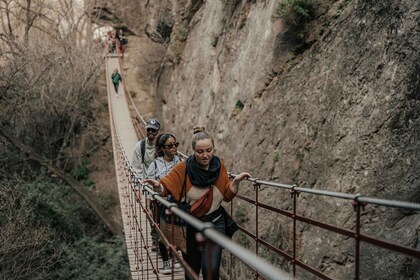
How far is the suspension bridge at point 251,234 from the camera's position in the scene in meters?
2.55

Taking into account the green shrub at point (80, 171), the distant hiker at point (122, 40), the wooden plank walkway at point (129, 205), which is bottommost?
the green shrub at point (80, 171)

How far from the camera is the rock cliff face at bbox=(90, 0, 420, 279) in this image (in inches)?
228

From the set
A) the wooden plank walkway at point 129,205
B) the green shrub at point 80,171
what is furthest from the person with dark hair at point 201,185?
the green shrub at point 80,171

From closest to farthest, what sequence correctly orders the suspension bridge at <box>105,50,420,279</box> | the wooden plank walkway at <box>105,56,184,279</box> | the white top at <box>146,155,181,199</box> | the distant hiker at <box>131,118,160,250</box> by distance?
the suspension bridge at <box>105,50,420,279</box> → the white top at <box>146,155,181,199</box> → the wooden plank walkway at <box>105,56,184,279</box> → the distant hiker at <box>131,118,160,250</box>

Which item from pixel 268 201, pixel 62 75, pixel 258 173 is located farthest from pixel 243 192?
pixel 62 75

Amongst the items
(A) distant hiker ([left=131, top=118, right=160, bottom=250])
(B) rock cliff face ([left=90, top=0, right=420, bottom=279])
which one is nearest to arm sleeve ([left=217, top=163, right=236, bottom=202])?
(A) distant hiker ([left=131, top=118, right=160, bottom=250])

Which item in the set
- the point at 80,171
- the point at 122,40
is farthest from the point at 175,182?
the point at 122,40

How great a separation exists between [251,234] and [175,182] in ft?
4.43

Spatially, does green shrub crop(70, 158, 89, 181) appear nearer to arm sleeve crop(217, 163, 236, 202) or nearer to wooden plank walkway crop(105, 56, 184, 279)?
wooden plank walkway crop(105, 56, 184, 279)

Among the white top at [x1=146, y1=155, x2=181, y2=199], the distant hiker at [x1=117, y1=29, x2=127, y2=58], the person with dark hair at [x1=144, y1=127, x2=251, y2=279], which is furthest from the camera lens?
the distant hiker at [x1=117, y1=29, x2=127, y2=58]

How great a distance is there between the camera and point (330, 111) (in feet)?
23.8

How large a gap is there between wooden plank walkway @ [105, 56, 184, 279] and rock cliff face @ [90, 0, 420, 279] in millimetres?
1991

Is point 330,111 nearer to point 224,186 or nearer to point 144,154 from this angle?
point 144,154

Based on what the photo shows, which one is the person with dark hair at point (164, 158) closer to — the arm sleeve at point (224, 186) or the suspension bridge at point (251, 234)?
the suspension bridge at point (251, 234)
